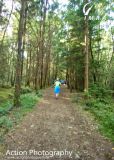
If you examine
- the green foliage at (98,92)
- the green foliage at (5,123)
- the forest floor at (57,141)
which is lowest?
the forest floor at (57,141)

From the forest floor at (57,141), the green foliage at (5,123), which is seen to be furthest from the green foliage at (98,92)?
the green foliage at (5,123)

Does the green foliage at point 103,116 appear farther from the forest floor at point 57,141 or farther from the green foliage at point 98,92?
the forest floor at point 57,141

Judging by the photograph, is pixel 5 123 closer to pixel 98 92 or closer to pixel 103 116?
pixel 103 116

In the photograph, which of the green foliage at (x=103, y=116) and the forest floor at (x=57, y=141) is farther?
the green foliage at (x=103, y=116)

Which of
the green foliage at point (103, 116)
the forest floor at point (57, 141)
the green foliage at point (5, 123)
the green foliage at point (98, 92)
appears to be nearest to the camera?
the forest floor at point (57, 141)

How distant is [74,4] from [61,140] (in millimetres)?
13428

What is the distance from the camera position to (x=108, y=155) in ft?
16.6

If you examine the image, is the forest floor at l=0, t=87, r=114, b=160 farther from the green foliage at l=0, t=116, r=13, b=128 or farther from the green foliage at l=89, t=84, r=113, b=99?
the green foliage at l=89, t=84, r=113, b=99

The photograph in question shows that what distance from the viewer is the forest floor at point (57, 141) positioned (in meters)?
5.00

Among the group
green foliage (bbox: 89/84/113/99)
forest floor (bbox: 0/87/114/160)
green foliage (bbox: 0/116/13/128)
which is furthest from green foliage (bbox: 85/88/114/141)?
green foliage (bbox: 0/116/13/128)

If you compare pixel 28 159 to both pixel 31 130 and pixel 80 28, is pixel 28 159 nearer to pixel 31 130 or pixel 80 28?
pixel 31 130

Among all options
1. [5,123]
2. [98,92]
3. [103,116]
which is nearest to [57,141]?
[5,123]

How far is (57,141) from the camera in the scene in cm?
585

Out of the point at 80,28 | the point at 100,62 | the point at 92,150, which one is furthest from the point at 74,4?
the point at 92,150
